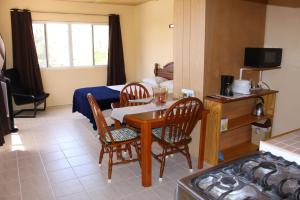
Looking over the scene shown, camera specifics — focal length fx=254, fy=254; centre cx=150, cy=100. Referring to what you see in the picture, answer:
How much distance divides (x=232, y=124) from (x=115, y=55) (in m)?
4.19

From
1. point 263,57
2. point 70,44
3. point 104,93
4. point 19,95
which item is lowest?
point 19,95

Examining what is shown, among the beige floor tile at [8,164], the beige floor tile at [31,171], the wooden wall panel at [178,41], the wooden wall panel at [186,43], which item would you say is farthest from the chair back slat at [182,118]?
the beige floor tile at [8,164]

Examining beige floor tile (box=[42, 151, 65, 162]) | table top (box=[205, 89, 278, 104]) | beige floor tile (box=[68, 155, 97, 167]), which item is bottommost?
beige floor tile (box=[68, 155, 97, 167])

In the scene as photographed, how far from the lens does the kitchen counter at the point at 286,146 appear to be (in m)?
1.33

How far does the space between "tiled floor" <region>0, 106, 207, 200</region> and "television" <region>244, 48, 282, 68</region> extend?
148cm

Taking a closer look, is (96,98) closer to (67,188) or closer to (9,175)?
(9,175)

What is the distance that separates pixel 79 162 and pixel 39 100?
2.71 meters

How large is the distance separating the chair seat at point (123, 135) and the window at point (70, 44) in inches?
155

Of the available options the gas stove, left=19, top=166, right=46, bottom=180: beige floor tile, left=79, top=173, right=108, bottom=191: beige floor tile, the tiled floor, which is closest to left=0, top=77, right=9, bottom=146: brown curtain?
the tiled floor

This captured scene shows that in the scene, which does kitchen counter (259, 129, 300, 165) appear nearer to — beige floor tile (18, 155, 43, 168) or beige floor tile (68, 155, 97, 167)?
beige floor tile (68, 155, 97, 167)

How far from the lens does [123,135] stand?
2.88 m

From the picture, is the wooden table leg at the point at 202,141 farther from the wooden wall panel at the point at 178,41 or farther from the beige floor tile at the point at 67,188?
the beige floor tile at the point at 67,188

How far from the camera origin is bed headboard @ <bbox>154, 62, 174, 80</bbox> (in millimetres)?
5266

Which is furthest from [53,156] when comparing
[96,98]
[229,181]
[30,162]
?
[229,181]
